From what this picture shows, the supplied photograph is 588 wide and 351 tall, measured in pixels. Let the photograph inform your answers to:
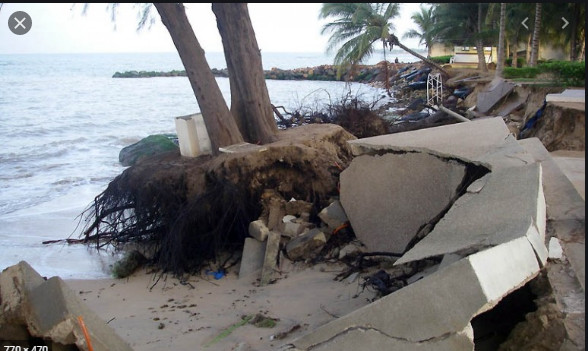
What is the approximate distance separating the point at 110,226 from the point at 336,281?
12.7 feet

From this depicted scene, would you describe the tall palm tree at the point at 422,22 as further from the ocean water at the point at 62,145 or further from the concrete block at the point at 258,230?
the concrete block at the point at 258,230

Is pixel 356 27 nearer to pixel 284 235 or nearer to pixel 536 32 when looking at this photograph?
pixel 536 32

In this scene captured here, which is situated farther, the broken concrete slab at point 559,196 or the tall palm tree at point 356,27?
the tall palm tree at point 356,27

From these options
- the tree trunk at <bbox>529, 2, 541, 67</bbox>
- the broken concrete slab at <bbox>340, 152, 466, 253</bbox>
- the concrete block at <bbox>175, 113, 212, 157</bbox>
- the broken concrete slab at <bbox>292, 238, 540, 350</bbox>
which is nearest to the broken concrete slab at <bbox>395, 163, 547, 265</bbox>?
the broken concrete slab at <bbox>292, 238, 540, 350</bbox>

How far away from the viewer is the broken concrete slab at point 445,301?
7.46 feet

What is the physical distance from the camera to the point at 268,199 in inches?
267

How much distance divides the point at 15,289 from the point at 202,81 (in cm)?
514

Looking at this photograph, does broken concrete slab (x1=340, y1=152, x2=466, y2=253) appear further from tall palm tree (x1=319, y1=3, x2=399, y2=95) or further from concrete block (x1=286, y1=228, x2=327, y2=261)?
tall palm tree (x1=319, y1=3, x2=399, y2=95)

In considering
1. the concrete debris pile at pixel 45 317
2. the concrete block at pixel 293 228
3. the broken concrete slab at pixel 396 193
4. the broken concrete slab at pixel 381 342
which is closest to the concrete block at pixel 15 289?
the concrete debris pile at pixel 45 317

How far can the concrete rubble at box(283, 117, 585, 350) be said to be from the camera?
2.31 meters

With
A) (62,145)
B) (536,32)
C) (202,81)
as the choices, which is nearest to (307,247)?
(202,81)

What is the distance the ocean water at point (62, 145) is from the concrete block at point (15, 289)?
3.93 meters

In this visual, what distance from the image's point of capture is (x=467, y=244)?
276 centimetres

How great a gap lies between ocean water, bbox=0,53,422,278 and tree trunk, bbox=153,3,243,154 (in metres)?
2.34
